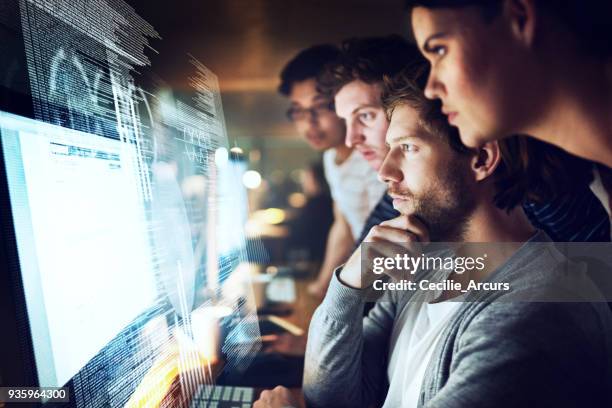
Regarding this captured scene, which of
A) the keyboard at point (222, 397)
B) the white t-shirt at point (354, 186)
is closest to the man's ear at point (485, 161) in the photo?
the white t-shirt at point (354, 186)

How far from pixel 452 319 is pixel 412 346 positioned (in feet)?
0.40

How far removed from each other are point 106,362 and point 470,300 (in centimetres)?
79

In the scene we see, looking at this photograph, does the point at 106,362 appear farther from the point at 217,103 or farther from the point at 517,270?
the point at 517,270

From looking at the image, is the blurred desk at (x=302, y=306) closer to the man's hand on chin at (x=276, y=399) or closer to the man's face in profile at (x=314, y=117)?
the man's hand on chin at (x=276, y=399)

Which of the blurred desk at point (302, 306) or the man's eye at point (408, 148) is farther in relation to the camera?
the blurred desk at point (302, 306)

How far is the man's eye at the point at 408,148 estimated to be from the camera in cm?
104

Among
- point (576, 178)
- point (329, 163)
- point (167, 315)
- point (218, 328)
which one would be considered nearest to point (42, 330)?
point (167, 315)

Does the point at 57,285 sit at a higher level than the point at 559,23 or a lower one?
lower

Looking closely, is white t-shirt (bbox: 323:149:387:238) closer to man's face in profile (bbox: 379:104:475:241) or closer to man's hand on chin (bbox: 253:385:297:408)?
man's face in profile (bbox: 379:104:475:241)

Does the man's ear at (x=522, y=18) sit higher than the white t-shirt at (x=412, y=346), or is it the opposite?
the man's ear at (x=522, y=18)

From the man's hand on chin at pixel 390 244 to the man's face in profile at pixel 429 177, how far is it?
22 mm

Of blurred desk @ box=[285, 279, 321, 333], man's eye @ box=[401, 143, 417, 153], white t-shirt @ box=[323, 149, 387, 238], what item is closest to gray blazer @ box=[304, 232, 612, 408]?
blurred desk @ box=[285, 279, 321, 333]

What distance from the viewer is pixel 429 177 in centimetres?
103

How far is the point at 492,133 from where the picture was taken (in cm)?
98
